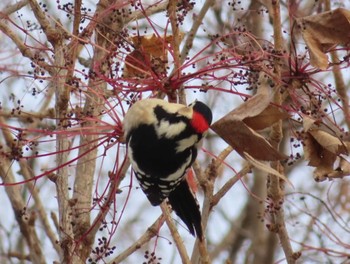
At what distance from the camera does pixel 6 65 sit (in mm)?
4801

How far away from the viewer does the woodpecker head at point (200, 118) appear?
3.46 meters

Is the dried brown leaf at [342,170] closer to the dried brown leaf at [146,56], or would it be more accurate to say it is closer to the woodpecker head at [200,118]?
the woodpecker head at [200,118]

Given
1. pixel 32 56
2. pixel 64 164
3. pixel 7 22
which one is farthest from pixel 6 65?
pixel 64 164

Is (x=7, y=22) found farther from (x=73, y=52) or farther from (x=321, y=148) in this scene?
(x=321, y=148)

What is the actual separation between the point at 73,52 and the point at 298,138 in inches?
43.2

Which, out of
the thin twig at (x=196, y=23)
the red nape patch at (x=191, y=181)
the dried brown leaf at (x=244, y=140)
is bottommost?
the dried brown leaf at (x=244, y=140)

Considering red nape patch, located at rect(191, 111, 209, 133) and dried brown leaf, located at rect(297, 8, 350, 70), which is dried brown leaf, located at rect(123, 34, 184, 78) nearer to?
red nape patch, located at rect(191, 111, 209, 133)

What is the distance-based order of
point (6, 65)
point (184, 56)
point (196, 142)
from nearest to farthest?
point (196, 142) < point (184, 56) < point (6, 65)

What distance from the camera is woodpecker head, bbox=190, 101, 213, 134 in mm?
3463

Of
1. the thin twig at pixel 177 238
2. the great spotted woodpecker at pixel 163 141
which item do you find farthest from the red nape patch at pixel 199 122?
the thin twig at pixel 177 238

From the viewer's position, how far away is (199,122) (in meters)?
3.46

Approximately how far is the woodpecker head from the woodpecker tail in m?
0.47

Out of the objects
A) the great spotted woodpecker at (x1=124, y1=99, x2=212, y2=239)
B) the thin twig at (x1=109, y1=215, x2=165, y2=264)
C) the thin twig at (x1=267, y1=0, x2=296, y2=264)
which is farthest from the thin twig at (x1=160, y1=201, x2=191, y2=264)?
the thin twig at (x1=267, y1=0, x2=296, y2=264)

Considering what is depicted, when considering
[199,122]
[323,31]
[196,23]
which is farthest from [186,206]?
[323,31]
